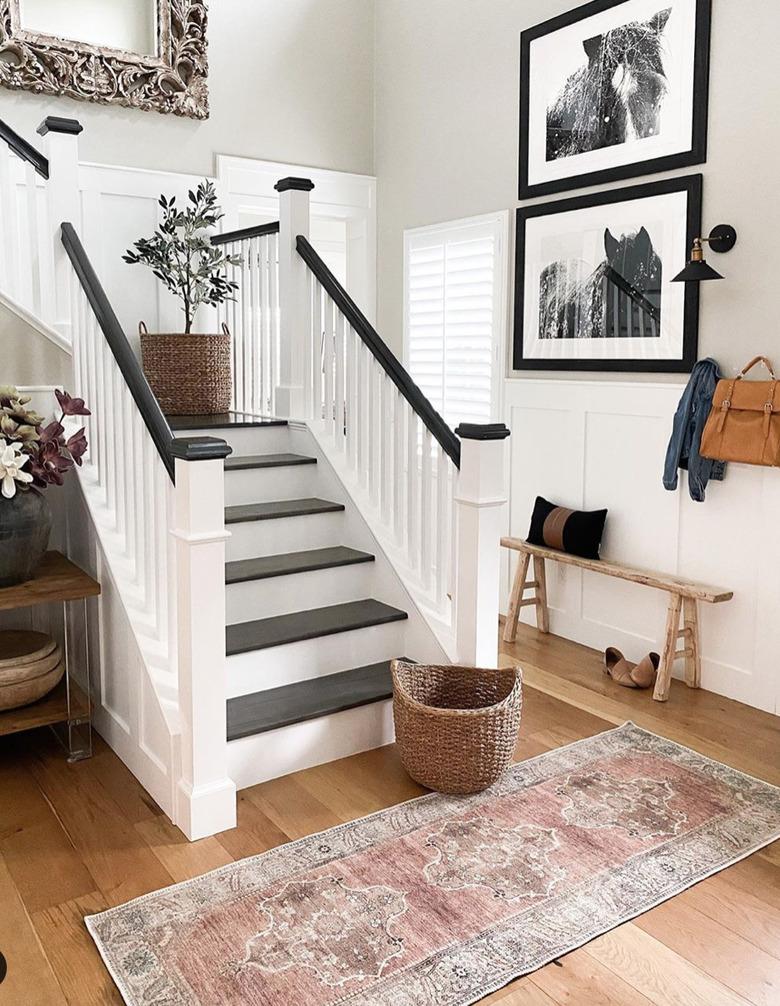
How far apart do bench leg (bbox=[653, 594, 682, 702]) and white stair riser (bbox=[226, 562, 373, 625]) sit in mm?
1267

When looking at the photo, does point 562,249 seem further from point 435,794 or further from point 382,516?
point 435,794

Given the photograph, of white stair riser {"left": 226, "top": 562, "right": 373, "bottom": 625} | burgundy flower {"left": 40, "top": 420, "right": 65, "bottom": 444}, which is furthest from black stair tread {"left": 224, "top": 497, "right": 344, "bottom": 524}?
burgundy flower {"left": 40, "top": 420, "right": 65, "bottom": 444}

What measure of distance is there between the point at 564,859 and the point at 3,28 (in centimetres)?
447

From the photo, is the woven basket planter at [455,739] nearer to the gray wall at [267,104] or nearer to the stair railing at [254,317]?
the stair railing at [254,317]

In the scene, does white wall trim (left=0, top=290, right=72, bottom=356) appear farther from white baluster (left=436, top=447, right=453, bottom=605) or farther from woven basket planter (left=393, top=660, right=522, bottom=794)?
woven basket planter (left=393, top=660, right=522, bottom=794)

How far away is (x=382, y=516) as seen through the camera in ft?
12.4

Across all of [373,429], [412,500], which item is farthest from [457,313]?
[412,500]

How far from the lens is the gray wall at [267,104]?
4883 millimetres

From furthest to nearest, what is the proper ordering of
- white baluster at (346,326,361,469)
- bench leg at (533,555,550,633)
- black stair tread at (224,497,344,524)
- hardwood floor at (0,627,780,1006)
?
bench leg at (533,555,550,633) < white baluster at (346,326,361,469) < black stair tread at (224,497,344,524) < hardwood floor at (0,627,780,1006)

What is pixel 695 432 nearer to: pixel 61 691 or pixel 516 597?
pixel 516 597

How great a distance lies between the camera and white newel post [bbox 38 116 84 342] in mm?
3584

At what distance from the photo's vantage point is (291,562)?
3.63m

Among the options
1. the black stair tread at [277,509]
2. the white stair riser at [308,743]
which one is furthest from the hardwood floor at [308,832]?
the black stair tread at [277,509]

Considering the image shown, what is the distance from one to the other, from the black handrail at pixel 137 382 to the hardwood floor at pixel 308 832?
1.08 meters
